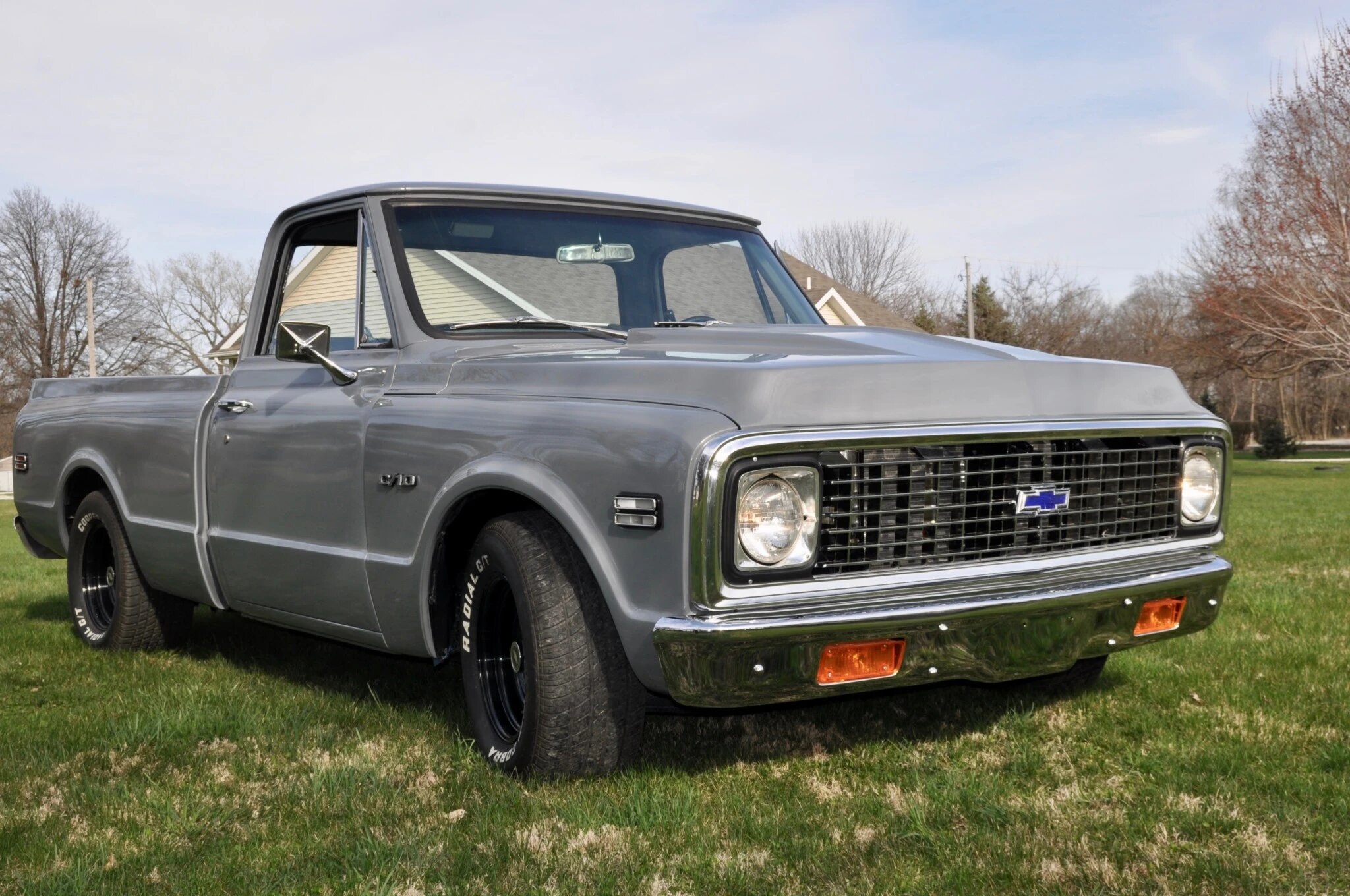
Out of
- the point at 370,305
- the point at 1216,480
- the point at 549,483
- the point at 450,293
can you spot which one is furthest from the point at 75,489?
the point at 1216,480

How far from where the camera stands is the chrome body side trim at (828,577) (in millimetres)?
3131

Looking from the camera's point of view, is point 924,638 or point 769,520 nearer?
point 769,520

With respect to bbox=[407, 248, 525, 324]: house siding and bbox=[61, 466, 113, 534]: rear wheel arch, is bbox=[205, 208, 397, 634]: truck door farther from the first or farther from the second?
bbox=[61, 466, 113, 534]: rear wheel arch

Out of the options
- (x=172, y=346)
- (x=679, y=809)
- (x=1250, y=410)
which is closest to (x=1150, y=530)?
(x=679, y=809)

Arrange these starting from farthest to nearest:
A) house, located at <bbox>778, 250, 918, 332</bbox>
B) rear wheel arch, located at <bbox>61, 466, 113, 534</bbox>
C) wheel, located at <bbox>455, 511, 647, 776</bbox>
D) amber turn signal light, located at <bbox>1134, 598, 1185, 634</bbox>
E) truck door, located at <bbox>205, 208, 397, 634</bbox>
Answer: house, located at <bbox>778, 250, 918, 332</bbox>
rear wheel arch, located at <bbox>61, 466, 113, 534</bbox>
truck door, located at <bbox>205, 208, 397, 634</bbox>
amber turn signal light, located at <bbox>1134, 598, 1185, 634</bbox>
wheel, located at <bbox>455, 511, 647, 776</bbox>

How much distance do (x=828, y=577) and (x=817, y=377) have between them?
48 cm

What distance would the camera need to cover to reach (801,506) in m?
3.25

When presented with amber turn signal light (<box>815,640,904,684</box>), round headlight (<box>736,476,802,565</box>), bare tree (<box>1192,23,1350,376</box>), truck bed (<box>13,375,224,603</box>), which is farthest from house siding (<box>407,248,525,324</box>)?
bare tree (<box>1192,23,1350,376</box>)

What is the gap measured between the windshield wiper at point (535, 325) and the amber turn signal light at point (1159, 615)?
179 cm

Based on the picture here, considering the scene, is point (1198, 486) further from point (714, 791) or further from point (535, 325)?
point (535, 325)

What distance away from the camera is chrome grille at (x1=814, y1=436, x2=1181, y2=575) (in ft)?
10.9

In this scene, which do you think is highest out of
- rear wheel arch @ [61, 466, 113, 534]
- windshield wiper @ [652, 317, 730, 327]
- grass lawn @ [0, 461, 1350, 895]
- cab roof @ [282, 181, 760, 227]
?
cab roof @ [282, 181, 760, 227]

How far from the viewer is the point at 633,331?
444 centimetres

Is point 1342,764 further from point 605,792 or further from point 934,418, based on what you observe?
point 605,792
